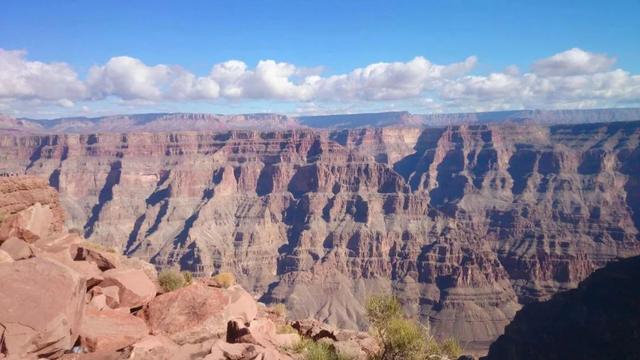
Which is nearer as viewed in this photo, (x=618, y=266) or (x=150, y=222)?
(x=618, y=266)

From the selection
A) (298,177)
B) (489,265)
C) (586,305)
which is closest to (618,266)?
(586,305)

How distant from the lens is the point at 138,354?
12625 millimetres

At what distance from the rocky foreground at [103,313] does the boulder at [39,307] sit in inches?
0.8

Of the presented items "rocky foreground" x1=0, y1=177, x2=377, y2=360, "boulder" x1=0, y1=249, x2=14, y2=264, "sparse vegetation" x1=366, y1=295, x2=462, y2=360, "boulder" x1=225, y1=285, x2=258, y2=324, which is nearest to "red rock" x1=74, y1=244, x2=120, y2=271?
"rocky foreground" x1=0, y1=177, x2=377, y2=360

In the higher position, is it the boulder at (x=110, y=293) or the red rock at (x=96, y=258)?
the red rock at (x=96, y=258)

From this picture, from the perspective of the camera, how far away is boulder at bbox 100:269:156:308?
16.5 m

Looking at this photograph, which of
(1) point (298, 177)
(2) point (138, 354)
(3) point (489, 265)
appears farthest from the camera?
(1) point (298, 177)

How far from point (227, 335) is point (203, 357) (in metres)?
1.91

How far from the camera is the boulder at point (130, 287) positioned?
54.2 ft

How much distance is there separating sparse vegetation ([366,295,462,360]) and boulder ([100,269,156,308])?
6954 millimetres

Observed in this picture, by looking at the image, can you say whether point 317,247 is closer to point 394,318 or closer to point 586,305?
point 586,305

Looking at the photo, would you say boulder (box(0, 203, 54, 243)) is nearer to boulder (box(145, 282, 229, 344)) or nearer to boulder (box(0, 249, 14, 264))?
boulder (box(0, 249, 14, 264))

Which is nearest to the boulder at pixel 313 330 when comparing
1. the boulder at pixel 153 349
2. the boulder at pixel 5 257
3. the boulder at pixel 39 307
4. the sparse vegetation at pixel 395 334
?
the sparse vegetation at pixel 395 334

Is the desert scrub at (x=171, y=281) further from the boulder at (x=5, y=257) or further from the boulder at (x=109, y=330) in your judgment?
the boulder at (x=5, y=257)
